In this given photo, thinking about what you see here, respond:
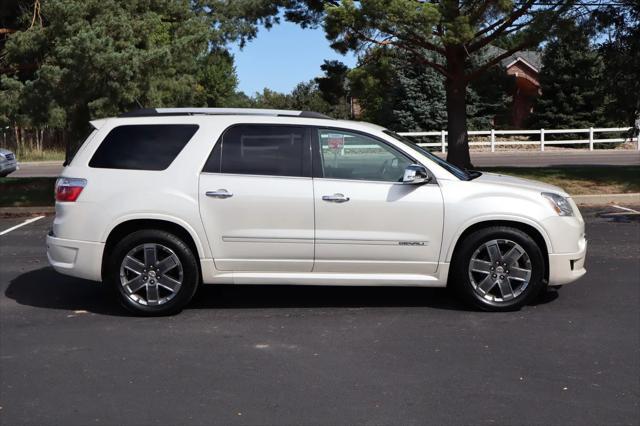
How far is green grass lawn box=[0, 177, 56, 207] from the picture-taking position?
15623mm

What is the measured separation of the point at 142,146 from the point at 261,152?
1060mm

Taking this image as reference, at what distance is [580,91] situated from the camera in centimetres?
4159

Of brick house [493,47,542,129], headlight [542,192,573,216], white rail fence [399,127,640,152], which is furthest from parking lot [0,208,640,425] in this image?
brick house [493,47,542,129]

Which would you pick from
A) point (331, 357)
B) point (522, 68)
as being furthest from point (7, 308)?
point (522, 68)

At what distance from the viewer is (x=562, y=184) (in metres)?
17.0

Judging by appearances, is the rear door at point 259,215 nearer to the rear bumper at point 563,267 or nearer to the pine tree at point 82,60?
the rear bumper at point 563,267

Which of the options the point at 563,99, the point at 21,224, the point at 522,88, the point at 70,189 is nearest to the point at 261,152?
the point at 70,189

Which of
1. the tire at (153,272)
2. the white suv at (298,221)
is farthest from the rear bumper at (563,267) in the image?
the tire at (153,272)

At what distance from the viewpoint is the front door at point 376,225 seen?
22.1ft

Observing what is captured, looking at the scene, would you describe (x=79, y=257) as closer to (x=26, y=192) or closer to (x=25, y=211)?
(x=25, y=211)

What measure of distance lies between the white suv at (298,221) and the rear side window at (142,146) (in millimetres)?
13

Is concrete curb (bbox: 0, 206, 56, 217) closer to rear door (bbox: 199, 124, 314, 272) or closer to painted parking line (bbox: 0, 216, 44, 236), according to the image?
painted parking line (bbox: 0, 216, 44, 236)

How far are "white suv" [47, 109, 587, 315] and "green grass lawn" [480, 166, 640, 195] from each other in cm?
966

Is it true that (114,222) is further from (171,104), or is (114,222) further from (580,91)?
(580,91)
